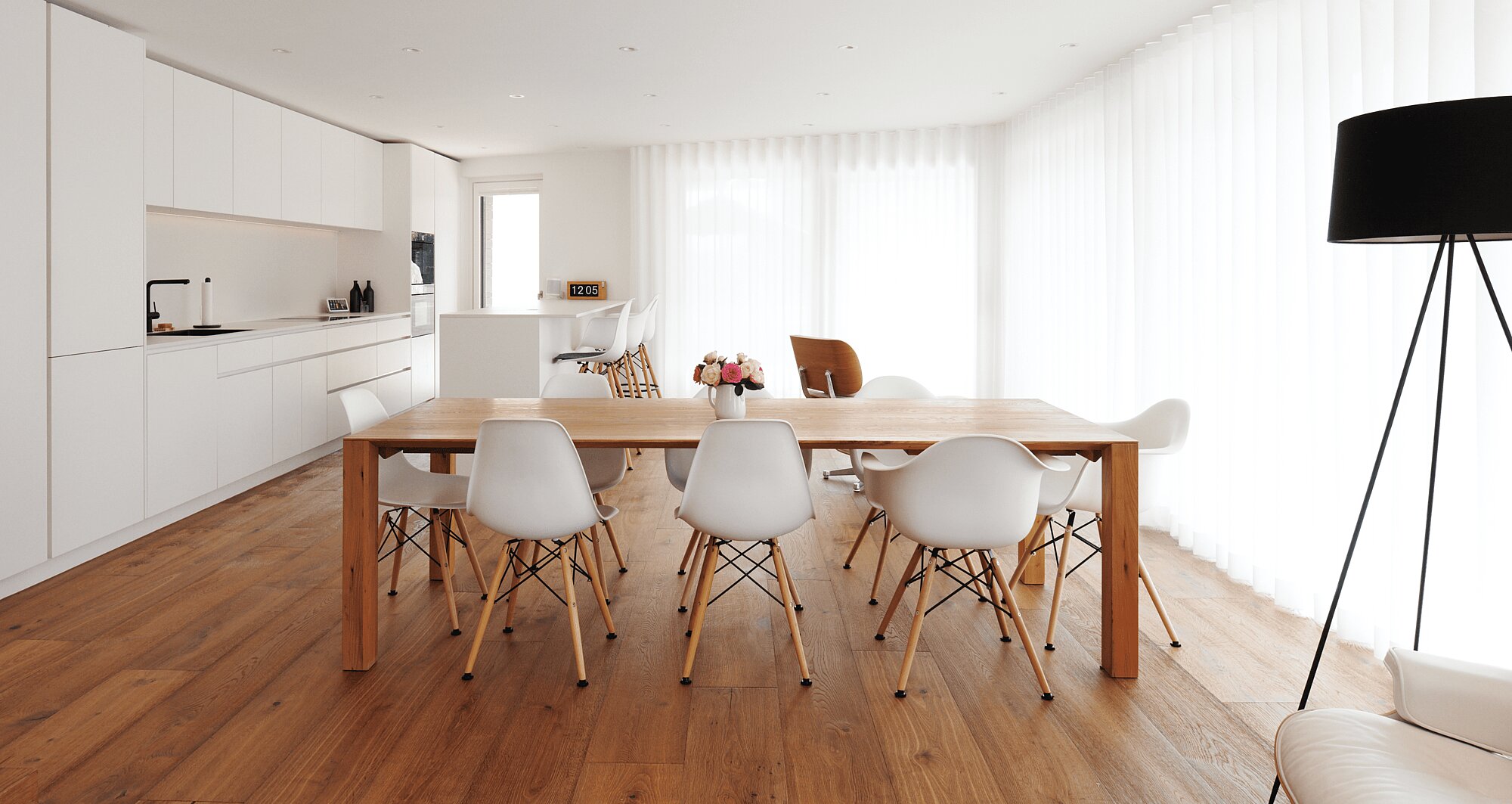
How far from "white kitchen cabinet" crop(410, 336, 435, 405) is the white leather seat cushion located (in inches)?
282

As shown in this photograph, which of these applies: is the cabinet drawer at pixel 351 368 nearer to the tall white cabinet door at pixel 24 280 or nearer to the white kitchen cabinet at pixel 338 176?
the white kitchen cabinet at pixel 338 176

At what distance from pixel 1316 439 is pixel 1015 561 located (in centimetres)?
129

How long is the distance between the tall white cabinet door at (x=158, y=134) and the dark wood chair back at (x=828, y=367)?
3.56 meters

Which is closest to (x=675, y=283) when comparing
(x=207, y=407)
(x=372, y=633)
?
(x=207, y=407)

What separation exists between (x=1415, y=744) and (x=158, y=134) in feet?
18.5

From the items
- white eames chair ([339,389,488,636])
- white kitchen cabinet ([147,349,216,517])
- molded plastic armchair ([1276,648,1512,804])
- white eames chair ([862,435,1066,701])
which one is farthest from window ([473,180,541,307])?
molded plastic armchair ([1276,648,1512,804])

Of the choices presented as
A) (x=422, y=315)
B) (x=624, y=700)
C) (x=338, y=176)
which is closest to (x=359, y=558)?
(x=624, y=700)

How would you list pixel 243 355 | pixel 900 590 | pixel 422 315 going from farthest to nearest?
pixel 422 315
pixel 243 355
pixel 900 590

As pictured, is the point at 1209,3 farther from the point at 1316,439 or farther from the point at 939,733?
the point at 939,733

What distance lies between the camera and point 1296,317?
3.59 m

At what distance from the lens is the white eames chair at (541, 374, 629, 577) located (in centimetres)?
371

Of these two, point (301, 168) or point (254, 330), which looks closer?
point (254, 330)

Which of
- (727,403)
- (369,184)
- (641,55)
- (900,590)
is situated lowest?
(900,590)

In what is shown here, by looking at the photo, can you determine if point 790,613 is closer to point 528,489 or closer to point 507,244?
point 528,489
